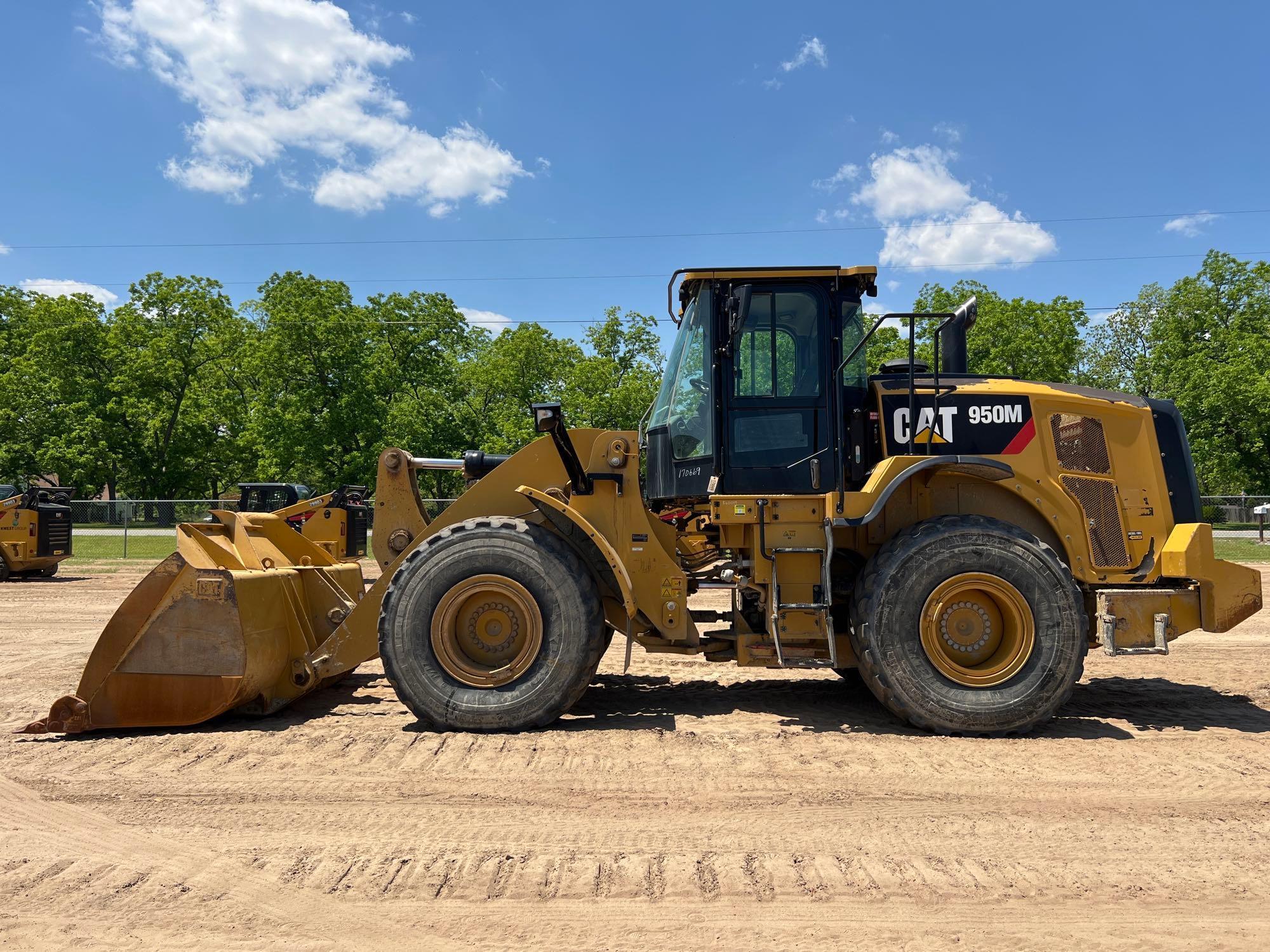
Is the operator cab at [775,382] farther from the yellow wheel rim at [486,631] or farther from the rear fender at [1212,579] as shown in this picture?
the rear fender at [1212,579]

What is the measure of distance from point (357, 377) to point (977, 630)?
93.1 feet

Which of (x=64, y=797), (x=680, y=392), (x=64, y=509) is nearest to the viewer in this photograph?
(x=64, y=797)

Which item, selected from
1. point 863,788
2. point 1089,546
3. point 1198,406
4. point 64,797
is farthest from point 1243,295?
point 64,797

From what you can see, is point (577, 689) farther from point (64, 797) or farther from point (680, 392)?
point (64, 797)

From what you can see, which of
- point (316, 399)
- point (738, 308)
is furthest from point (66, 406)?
point (738, 308)

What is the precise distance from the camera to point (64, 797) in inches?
161

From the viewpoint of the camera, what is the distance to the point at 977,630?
5230mm

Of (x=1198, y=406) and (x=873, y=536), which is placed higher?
(x=1198, y=406)

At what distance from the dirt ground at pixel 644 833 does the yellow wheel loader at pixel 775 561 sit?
36 centimetres

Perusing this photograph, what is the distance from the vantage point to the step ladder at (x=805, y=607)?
5336mm

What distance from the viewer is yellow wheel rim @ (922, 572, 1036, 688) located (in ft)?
17.0

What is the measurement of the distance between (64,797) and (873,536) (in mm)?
4826

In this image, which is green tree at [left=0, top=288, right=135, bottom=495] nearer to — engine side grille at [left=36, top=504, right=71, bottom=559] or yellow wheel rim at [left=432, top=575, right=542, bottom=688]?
engine side grille at [left=36, top=504, right=71, bottom=559]

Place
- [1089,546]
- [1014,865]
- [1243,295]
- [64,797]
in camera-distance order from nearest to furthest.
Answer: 1. [1014,865]
2. [64,797]
3. [1089,546]
4. [1243,295]
